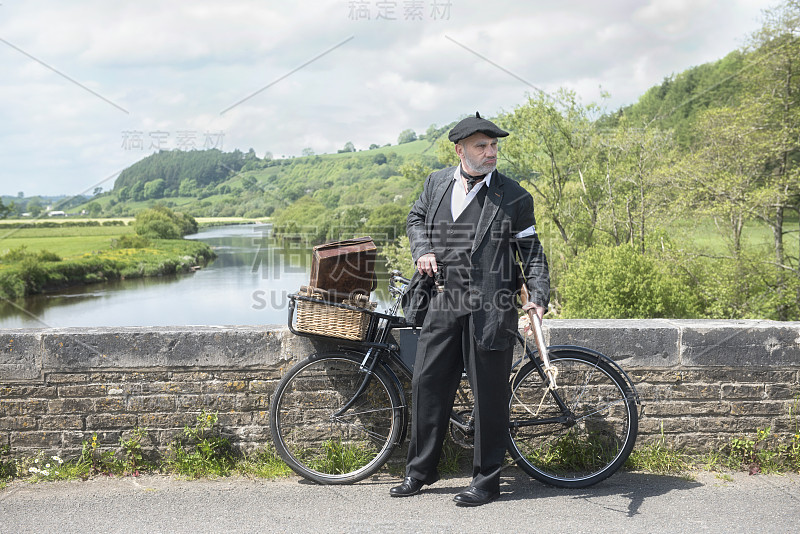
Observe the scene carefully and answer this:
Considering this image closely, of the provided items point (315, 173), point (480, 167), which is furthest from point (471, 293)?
point (315, 173)

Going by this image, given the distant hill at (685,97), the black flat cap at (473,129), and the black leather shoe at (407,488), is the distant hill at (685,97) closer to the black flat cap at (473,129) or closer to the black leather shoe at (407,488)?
the black flat cap at (473,129)

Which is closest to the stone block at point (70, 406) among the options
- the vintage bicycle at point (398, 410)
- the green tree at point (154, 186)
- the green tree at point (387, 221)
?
the vintage bicycle at point (398, 410)

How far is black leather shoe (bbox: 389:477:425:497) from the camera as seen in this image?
347 centimetres

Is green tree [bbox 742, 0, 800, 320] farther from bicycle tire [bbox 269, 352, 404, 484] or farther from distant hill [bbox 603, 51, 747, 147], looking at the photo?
bicycle tire [bbox 269, 352, 404, 484]

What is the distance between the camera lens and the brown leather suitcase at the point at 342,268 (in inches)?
139

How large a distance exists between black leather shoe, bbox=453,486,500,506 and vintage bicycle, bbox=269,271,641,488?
310mm

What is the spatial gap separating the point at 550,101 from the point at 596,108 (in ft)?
7.86

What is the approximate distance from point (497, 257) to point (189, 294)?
152ft

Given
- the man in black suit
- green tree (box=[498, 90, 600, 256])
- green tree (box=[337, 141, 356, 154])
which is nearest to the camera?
the man in black suit

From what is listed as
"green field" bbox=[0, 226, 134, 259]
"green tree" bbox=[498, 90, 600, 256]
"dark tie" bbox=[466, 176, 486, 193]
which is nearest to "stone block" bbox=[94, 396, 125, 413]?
"dark tie" bbox=[466, 176, 486, 193]

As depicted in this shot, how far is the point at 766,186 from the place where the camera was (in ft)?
72.9

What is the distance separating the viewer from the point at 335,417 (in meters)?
3.75

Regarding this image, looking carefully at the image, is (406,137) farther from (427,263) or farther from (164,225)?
(427,263)

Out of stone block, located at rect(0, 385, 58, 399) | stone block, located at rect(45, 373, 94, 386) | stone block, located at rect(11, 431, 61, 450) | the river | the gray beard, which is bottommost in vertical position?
the river
